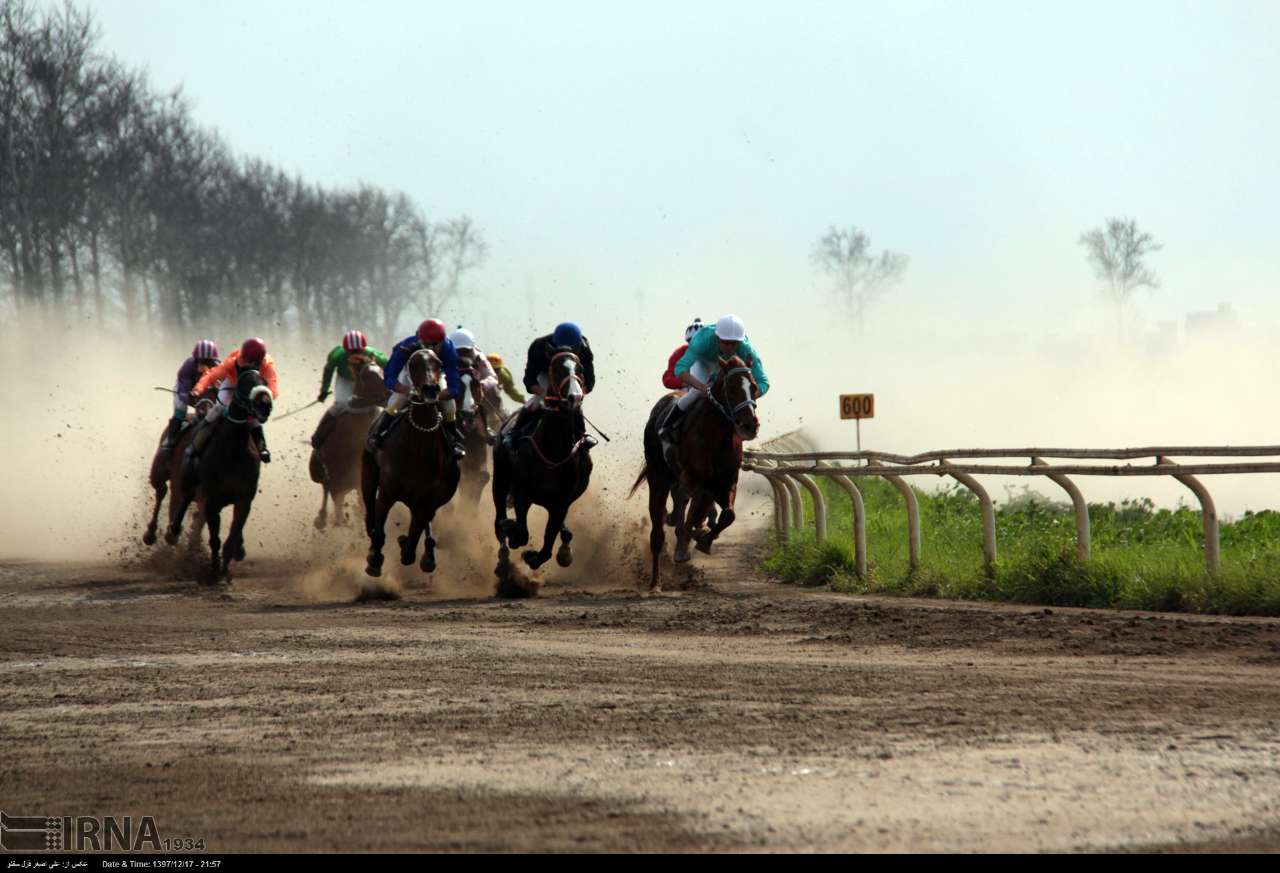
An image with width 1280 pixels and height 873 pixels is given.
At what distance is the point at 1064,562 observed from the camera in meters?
15.0

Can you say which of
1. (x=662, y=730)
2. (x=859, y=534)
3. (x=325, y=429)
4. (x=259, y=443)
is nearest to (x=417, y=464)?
(x=259, y=443)

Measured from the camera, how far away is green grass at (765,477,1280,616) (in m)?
13.7

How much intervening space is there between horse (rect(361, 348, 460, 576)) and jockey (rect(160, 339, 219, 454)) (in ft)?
13.2

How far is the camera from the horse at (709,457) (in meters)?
16.0

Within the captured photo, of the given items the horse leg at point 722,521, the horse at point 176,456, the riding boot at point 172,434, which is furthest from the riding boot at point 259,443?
the horse leg at point 722,521

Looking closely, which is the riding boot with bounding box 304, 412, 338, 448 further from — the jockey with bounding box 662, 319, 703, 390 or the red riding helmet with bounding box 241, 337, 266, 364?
the jockey with bounding box 662, 319, 703, 390

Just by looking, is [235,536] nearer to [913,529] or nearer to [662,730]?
[913,529]

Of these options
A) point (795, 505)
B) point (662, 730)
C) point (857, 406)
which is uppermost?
point (857, 406)

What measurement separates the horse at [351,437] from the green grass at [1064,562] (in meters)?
4.93

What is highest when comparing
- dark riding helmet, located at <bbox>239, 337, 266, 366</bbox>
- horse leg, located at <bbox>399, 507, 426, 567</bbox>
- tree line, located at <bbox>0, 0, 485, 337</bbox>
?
tree line, located at <bbox>0, 0, 485, 337</bbox>

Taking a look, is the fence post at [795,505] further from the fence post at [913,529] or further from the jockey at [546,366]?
the jockey at [546,366]

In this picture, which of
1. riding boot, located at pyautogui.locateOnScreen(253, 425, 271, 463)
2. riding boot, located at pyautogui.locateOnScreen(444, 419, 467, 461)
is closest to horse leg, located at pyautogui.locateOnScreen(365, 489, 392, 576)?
riding boot, located at pyautogui.locateOnScreen(444, 419, 467, 461)

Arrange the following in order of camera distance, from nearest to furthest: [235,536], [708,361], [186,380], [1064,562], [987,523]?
[1064,562] < [987,523] < [708,361] < [235,536] < [186,380]

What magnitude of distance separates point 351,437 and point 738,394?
654 centimetres
